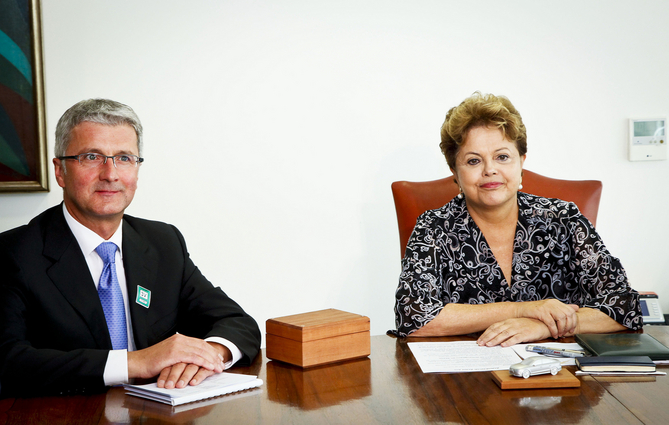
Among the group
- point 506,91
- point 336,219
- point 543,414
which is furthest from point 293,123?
point 543,414

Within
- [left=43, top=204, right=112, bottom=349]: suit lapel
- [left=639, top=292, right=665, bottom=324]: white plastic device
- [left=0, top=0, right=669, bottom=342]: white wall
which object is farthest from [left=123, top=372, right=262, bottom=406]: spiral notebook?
[left=639, top=292, right=665, bottom=324]: white plastic device

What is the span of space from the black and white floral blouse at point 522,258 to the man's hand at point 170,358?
760mm

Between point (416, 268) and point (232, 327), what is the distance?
661 mm

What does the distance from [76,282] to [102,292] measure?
9cm

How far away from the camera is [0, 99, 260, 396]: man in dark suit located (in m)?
1.28

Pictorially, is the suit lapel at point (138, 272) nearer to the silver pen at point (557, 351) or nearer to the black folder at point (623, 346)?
the silver pen at point (557, 351)

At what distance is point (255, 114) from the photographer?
9.27ft

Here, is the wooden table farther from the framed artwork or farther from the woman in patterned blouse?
the framed artwork

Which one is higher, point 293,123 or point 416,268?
point 293,123

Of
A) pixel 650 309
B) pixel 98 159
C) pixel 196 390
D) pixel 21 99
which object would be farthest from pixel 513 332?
pixel 21 99

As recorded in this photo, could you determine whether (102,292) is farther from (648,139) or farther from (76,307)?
(648,139)

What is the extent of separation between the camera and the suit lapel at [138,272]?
1.63 meters

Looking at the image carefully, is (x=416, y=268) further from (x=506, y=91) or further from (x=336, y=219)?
(x=506, y=91)

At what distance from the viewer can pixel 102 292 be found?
5.28 feet
